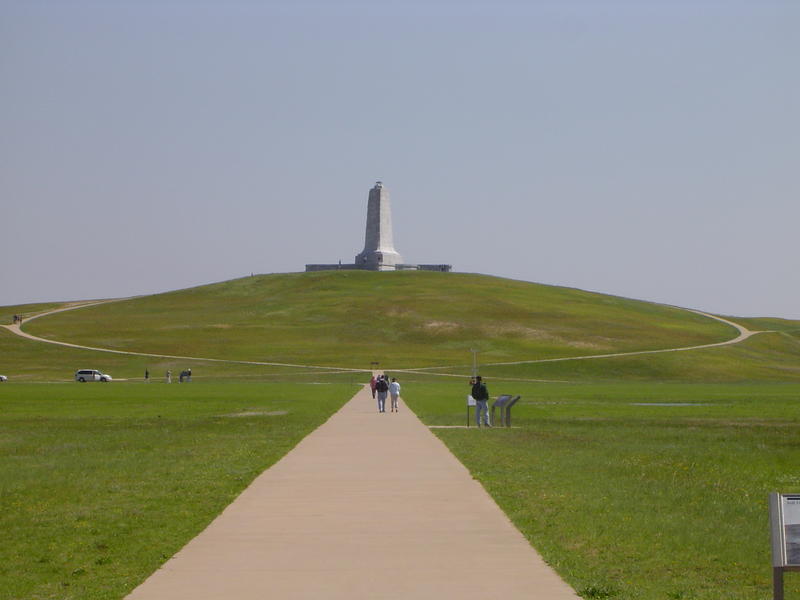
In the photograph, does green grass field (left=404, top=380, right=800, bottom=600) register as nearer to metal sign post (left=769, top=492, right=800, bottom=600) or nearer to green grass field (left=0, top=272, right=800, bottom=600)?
green grass field (left=0, top=272, right=800, bottom=600)

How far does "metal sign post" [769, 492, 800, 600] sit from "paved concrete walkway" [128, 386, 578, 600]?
248 centimetres

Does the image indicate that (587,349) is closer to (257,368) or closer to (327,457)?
(257,368)

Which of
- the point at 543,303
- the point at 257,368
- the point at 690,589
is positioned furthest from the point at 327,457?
the point at 543,303

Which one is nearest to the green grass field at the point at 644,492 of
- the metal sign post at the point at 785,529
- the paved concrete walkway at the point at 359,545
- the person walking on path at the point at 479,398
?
the paved concrete walkway at the point at 359,545

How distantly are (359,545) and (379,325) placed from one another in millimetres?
143464

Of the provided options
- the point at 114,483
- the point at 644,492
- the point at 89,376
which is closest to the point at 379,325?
the point at 89,376

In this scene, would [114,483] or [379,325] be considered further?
[379,325]

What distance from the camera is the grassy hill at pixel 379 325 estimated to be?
13588cm

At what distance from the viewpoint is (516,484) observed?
71.1 feet

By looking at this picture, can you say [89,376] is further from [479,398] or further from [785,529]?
[785,529]

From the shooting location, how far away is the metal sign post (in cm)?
941

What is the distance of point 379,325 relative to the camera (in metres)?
158

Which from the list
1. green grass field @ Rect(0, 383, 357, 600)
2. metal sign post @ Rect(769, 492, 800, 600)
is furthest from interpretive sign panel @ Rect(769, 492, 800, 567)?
green grass field @ Rect(0, 383, 357, 600)

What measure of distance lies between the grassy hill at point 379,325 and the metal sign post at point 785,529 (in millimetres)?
111622
